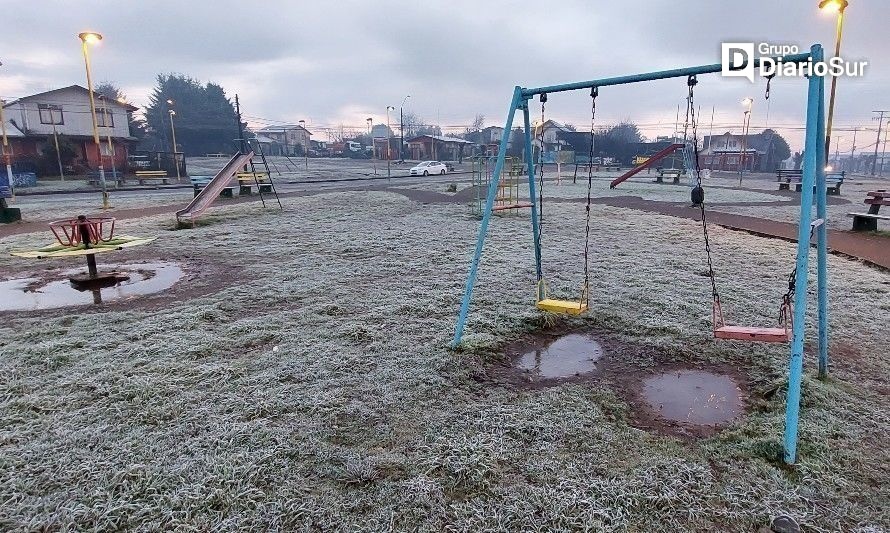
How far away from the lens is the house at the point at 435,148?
6938 cm

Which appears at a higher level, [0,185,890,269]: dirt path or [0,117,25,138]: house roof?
[0,117,25,138]: house roof

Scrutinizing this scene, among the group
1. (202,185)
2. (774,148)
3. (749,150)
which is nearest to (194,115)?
(202,185)

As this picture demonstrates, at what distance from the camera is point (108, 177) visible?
33594 millimetres

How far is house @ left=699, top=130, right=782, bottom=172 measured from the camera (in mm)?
59406

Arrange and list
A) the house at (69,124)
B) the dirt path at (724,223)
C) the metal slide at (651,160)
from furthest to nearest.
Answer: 1. the house at (69,124)
2. the metal slide at (651,160)
3. the dirt path at (724,223)

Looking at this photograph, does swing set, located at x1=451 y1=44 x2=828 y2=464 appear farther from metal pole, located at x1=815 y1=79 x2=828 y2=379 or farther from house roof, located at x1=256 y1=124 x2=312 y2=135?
house roof, located at x1=256 y1=124 x2=312 y2=135

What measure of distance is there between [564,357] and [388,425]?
2022 mm

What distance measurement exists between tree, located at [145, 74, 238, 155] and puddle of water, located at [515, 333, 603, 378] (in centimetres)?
7048

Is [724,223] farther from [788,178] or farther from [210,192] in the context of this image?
[788,178]

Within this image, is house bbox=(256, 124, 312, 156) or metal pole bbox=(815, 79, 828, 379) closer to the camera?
metal pole bbox=(815, 79, 828, 379)

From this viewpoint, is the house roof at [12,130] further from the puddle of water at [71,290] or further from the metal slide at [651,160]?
the metal slide at [651,160]

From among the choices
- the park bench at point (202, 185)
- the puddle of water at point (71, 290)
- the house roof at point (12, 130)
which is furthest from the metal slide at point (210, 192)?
the house roof at point (12, 130)

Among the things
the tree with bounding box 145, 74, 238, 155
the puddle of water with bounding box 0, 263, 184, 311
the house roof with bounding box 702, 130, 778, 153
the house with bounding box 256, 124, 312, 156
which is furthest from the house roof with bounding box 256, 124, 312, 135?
the puddle of water with bounding box 0, 263, 184, 311

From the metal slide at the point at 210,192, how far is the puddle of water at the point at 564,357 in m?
11.2
